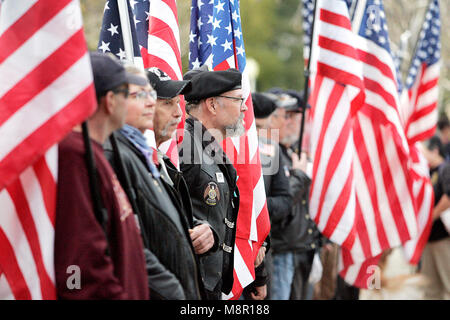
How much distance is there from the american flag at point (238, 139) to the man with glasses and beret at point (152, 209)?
2139 millimetres

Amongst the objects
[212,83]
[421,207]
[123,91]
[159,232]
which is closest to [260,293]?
[212,83]

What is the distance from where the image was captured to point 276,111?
29.6ft

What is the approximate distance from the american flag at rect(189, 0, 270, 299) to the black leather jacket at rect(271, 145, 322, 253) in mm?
1334

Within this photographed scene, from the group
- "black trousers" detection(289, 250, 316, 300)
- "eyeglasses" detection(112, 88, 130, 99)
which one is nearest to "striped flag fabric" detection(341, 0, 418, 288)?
"black trousers" detection(289, 250, 316, 300)

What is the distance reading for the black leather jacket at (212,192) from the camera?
5355mm

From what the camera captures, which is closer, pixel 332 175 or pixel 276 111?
pixel 332 175

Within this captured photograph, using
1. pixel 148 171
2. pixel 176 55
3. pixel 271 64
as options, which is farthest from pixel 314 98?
pixel 271 64

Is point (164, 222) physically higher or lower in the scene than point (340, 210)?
higher

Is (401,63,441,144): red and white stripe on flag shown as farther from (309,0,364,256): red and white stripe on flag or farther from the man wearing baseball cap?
the man wearing baseball cap

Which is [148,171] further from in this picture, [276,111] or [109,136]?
[276,111]

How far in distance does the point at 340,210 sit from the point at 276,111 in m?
1.55

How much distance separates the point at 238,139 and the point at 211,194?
4.63 feet

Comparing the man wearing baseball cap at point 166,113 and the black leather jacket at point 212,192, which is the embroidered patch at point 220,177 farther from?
the man wearing baseball cap at point 166,113
